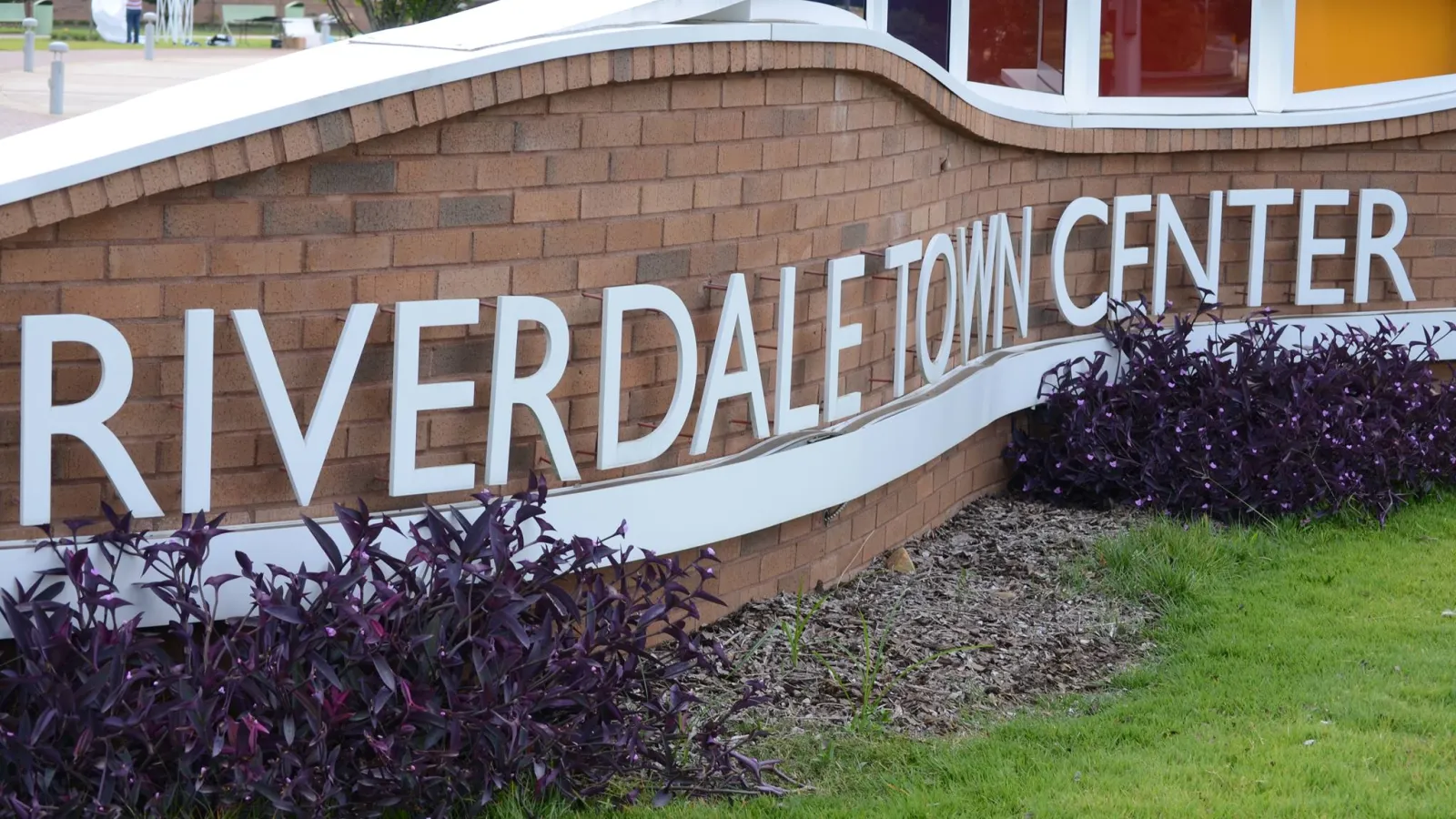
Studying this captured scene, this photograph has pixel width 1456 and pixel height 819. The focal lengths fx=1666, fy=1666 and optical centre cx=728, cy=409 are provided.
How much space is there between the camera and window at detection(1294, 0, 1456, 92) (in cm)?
814

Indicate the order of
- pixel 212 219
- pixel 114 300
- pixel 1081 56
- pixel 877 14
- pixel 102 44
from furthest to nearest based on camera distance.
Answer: pixel 102 44, pixel 1081 56, pixel 877 14, pixel 212 219, pixel 114 300

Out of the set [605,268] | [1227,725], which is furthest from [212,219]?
[1227,725]

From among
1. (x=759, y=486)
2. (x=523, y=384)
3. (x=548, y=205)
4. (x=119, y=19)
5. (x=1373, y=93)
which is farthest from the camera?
(x=119, y=19)

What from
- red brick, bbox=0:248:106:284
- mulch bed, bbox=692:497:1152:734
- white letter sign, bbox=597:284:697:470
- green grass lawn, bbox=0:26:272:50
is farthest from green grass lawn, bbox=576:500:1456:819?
green grass lawn, bbox=0:26:272:50

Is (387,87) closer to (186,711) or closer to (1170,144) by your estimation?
(186,711)

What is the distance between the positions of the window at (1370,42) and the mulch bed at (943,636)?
3.09 meters

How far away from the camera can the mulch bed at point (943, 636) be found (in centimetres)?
478

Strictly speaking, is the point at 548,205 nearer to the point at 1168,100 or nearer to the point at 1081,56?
the point at 1081,56

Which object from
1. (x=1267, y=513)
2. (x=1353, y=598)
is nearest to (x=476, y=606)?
(x=1353, y=598)

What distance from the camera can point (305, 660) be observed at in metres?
3.73

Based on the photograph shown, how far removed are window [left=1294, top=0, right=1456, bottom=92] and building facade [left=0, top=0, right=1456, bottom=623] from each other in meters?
0.94

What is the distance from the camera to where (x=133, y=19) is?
29.0 meters

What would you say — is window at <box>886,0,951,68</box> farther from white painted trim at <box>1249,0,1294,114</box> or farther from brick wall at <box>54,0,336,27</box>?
brick wall at <box>54,0,336,27</box>

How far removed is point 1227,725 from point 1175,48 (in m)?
4.21
